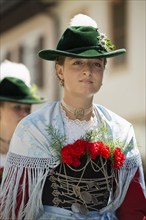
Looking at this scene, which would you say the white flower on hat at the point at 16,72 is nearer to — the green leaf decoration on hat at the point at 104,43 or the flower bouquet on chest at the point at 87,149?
the green leaf decoration on hat at the point at 104,43

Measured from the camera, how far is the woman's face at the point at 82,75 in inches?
173

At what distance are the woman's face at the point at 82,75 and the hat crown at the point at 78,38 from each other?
8 centimetres

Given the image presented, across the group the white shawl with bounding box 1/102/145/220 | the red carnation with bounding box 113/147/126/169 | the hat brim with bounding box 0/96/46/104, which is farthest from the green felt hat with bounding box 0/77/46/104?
the red carnation with bounding box 113/147/126/169

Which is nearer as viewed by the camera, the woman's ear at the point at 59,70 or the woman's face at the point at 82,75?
the woman's face at the point at 82,75

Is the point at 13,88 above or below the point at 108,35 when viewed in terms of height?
below

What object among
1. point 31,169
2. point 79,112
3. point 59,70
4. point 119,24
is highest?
point 119,24

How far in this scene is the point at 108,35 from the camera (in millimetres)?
16578

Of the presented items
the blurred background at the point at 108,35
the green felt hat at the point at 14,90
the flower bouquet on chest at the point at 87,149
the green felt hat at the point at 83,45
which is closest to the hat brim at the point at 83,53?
the green felt hat at the point at 83,45

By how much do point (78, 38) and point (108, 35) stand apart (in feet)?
40.0

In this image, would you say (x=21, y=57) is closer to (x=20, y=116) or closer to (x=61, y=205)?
(x=20, y=116)

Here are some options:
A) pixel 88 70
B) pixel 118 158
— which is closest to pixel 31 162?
pixel 118 158

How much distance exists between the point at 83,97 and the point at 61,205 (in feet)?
2.17

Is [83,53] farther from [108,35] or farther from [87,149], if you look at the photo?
[108,35]

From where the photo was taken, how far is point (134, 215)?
14.6 ft
